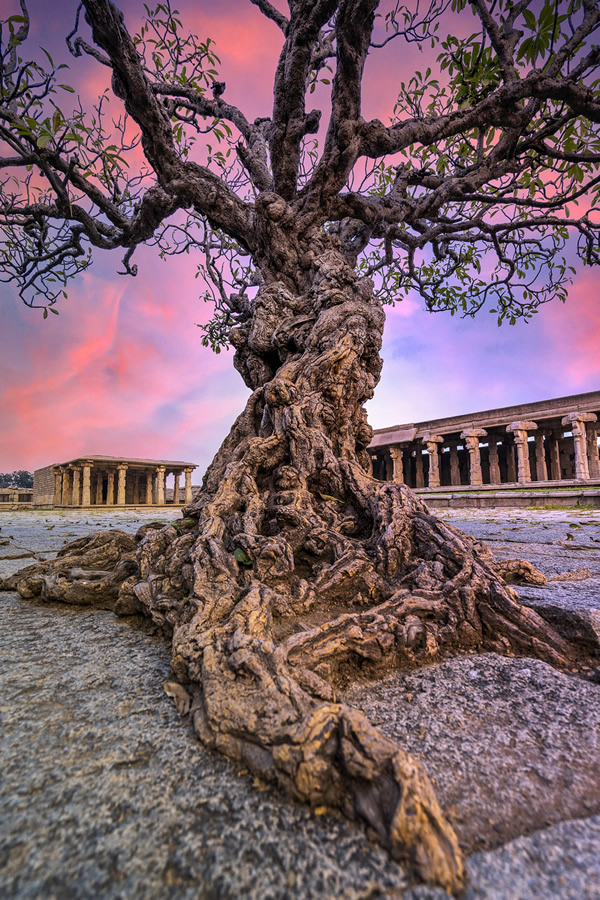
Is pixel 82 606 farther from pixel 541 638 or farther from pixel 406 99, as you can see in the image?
pixel 406 99

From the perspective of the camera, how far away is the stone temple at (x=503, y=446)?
62.8ft

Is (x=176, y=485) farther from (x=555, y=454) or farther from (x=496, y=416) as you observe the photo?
(x=555, y=454)

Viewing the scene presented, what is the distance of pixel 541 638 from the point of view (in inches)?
69.7

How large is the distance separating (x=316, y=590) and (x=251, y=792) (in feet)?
3.69

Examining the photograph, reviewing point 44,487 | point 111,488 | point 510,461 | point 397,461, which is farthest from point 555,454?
point 44,487

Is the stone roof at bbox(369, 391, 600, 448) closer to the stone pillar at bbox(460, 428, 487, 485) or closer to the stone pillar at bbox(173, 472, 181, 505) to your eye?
the stone pillar at bbox(460, 428, 487, 485)

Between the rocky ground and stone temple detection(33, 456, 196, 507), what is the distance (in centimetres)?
2648

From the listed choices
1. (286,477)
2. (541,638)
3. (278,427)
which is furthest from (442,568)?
(278,427)

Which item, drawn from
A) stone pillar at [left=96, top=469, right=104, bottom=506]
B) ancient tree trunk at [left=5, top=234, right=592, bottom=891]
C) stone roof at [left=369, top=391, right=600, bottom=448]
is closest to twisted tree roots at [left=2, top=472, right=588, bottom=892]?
ancient tree trunk at [left=5, top=234, right=592, bottom=891]

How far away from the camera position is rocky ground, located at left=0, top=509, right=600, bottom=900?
0.75 meters

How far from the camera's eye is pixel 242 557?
2162 mm

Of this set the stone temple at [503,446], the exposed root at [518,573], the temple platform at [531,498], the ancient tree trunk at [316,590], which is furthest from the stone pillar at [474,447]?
the exposed root at [518,573]

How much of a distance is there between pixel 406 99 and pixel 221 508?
263 inches

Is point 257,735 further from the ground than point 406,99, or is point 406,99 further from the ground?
point 406,99
